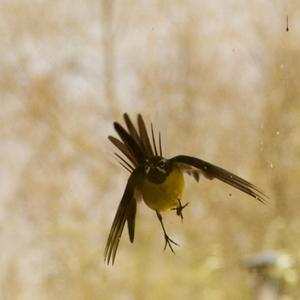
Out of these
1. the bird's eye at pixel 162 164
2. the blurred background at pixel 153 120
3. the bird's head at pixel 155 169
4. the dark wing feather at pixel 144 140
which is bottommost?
the bird's head at pixel 155 169

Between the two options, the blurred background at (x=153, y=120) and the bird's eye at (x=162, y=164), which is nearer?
the bird's eye at (x=162, y=164)

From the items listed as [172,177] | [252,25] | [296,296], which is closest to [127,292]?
[296,296]

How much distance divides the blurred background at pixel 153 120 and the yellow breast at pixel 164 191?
2.29 ft

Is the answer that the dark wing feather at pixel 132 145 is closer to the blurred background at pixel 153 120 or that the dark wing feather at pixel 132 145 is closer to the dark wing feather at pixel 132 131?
the dark wing feather at pixel 132 131

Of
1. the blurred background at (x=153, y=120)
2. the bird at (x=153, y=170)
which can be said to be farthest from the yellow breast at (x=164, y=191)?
the blurred background at (x=153, y=120)

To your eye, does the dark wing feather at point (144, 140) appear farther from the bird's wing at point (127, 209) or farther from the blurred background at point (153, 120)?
the blurred background at point (153, 120)

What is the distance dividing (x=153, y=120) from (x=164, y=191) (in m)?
0.73

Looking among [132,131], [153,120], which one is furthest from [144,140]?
[153,120]

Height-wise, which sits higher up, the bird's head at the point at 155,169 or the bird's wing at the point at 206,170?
the bird's wing at the point at 206,170

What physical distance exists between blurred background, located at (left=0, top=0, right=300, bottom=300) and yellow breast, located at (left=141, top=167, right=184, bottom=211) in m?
0.70

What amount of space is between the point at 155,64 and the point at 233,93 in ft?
0.58

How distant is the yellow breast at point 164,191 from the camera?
0.52 meters

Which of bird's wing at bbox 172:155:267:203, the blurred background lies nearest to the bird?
bird's wing at bbox 172:155:267:203

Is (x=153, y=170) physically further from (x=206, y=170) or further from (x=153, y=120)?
(x=153, y=120)
